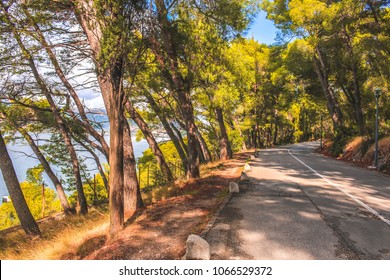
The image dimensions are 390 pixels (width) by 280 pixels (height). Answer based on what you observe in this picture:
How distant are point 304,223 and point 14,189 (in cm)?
870

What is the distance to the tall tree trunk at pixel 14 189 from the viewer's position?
8.16 metres

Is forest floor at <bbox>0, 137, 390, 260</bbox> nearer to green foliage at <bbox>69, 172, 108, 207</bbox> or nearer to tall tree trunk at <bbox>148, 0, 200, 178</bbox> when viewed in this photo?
tall tree trunk at <bbox>148, 0, 200, 178</bbox>

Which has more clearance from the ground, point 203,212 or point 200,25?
point 200,25

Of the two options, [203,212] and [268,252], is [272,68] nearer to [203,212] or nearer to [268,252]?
[203,212]

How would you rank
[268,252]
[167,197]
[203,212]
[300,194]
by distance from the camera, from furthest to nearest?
[167,197] < [300,194] < [203,212] < [268,252]

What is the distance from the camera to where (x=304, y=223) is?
5520 millimetres

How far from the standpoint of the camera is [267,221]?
5711mm

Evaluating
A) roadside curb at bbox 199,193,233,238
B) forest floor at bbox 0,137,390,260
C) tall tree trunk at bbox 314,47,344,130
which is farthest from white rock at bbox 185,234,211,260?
tall tree trunk at bbox 314,47,344,130

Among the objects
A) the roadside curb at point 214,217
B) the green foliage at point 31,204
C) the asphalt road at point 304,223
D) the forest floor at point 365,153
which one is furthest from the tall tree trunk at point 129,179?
the green foliage at point 31,204

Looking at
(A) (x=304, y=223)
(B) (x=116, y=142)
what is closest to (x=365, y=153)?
(A) (x=304, y=223)

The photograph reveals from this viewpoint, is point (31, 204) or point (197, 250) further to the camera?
point (31, 204)

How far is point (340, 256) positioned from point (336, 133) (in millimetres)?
20042

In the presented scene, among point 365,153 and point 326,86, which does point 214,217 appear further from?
point 326,86
